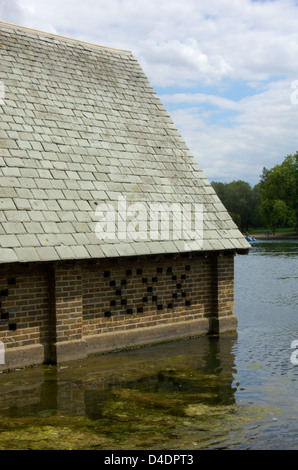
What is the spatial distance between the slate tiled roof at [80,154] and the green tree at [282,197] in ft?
237

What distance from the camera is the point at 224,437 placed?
6.87m

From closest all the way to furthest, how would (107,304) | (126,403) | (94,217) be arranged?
1. (126,403)
2. (94,217)
3. (107,304)

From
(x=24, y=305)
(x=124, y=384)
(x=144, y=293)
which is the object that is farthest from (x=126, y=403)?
(x=144, y=293)

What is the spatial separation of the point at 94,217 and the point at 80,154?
5.76ft

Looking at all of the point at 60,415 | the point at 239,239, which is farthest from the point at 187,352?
the point at 60,415

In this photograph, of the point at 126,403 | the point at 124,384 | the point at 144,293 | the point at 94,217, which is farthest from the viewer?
the point at 144,293

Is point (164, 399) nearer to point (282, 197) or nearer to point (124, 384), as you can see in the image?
point (124, 384)

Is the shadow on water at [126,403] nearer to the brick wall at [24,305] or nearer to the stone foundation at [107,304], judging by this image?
the stone foundation at [107,304]

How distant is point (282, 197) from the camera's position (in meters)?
88.1

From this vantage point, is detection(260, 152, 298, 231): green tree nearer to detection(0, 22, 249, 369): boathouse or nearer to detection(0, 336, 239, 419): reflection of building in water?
detection(0, 22, 249, 369): boathouse

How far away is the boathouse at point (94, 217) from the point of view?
33.6 ft

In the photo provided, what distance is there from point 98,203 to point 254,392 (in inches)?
197

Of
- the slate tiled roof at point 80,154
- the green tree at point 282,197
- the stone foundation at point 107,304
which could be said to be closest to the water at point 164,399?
the stone foundation at point 107,304

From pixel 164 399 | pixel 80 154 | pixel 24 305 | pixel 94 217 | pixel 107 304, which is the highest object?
pixel 80 154
